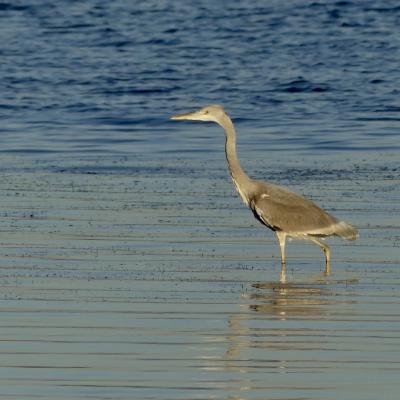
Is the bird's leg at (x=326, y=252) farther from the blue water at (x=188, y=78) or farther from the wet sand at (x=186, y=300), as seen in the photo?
the blue water at (x=188, y=78)

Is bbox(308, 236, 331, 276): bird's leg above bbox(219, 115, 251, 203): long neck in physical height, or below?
below

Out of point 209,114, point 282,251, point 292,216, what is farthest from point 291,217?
point 209,114

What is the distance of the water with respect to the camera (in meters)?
9.21

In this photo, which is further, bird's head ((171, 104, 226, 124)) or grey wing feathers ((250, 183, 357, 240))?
bird's head ((171, 104, 226, 124))

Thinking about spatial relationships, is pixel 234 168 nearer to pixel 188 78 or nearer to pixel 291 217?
pixel 291 217

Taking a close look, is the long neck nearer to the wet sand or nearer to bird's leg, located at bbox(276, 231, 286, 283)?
the wet sand

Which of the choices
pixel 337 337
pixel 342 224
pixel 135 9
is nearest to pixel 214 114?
pixel 342 224

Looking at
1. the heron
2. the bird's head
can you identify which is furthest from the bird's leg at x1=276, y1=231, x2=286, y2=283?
the bird's head

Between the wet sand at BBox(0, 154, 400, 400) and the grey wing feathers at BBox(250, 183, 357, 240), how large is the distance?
0.26 m

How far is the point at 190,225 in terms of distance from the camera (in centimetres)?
1473

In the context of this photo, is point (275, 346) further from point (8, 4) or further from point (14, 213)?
point (8, 4)

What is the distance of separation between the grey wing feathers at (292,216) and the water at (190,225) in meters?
0.26

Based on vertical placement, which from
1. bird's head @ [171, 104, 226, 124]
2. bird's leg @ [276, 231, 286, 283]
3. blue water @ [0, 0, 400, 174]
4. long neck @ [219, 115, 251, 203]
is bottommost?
blue water @ [0, 0, 400, 174]

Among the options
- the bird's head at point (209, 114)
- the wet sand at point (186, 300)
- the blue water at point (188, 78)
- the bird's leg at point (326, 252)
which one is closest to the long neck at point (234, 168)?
the bird's head at point (209, 114)
